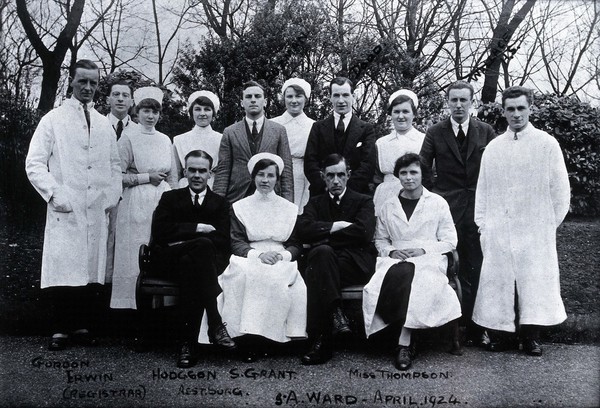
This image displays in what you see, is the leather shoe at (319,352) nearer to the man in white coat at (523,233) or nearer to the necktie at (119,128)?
the man in white coat at (523,233)

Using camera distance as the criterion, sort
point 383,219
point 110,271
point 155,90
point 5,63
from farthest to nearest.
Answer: point 5,63
point 155,90
point 110,271
point 383,219

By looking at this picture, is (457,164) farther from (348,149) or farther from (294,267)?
(294,267)

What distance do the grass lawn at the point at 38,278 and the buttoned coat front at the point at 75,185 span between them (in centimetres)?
75

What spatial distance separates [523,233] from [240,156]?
92.6 inches

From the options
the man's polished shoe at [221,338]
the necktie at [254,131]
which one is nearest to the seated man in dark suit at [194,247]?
the man's polished shoe at [221,338]

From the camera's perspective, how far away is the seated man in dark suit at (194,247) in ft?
13.5

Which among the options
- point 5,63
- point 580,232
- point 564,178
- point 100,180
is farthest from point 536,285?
point 5,63

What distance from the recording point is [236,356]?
4195mm

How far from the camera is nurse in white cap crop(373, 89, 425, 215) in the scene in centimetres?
506

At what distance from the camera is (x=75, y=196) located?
4453 mm

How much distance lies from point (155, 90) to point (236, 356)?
2.57 meters

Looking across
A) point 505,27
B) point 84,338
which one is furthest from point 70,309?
point 505,27

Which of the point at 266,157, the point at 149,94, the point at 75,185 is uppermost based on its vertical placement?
the point at 149,94

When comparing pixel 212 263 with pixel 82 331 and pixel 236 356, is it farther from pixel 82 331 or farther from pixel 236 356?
pixel 82 331
